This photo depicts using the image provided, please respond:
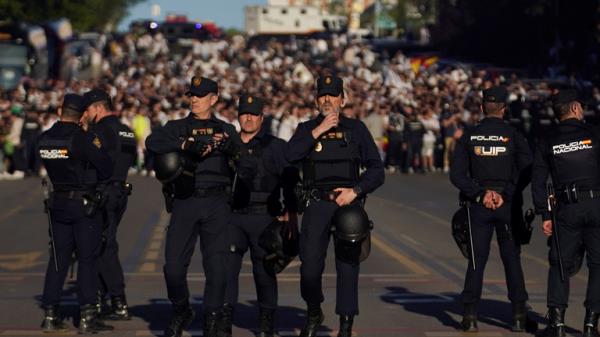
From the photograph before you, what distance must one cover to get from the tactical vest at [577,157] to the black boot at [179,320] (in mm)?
3063

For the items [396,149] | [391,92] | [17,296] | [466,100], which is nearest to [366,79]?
[391,92]

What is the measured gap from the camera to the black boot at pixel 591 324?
12906 mm

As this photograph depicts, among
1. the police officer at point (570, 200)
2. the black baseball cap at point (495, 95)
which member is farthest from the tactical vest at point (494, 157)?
the police officer at point (570, 200)

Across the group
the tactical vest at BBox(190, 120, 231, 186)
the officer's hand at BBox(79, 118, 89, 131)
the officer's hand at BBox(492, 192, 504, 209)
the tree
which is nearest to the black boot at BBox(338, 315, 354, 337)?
the tactical vest at BBox(190, 120, 231, 186)

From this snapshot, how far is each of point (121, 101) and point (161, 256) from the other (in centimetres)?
2444

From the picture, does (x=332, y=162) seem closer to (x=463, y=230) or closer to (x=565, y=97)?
(x=463, y=230)

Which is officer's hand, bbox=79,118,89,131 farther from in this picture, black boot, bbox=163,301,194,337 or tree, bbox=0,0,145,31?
tree, bbox=0,0,145,31

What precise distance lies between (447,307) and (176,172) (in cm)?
387

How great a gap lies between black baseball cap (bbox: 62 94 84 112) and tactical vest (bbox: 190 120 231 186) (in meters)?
1.55

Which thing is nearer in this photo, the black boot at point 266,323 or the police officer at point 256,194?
the police officer at point 256,194

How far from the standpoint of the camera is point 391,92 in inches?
1911

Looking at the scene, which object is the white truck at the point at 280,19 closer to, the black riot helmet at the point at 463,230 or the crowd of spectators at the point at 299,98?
the crowd of spectators at the point at 299,98

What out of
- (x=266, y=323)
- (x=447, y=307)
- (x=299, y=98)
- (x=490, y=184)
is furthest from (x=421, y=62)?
(x=266, y=323)

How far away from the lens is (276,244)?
12492mm
